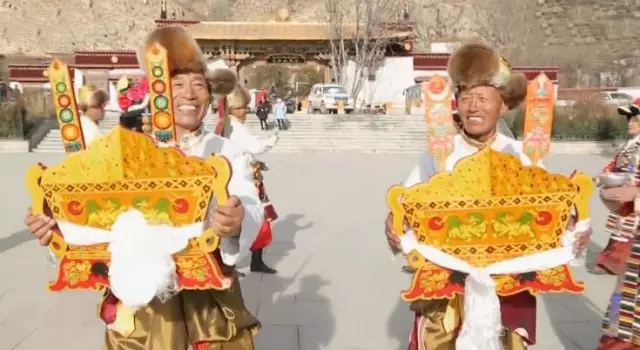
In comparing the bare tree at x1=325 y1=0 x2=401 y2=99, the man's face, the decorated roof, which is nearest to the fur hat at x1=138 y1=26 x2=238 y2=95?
the man's face

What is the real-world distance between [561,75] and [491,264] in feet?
139

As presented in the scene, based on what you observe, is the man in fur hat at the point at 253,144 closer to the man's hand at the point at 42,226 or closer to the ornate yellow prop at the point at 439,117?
the ornate yellow prop at the point at 439,117

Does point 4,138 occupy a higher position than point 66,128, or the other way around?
point 66,128

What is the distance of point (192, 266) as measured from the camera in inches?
69.4

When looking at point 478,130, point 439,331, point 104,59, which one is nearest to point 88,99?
point 478,130

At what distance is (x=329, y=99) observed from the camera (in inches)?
921

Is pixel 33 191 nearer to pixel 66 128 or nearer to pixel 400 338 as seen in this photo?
pixel 66 128

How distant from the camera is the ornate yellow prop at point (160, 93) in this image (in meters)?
1.84

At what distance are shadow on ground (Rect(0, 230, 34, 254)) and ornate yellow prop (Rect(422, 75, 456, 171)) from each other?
16.9 ft

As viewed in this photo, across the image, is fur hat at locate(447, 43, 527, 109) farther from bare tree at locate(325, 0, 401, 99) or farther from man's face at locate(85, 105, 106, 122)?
bare tree at locate(325, 0, 401, 99)

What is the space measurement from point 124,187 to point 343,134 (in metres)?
16.4

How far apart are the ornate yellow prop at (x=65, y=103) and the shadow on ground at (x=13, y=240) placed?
15.5ft

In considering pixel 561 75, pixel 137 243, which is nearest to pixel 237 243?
pixel 137 243

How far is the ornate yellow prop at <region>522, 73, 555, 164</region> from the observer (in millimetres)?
2234
